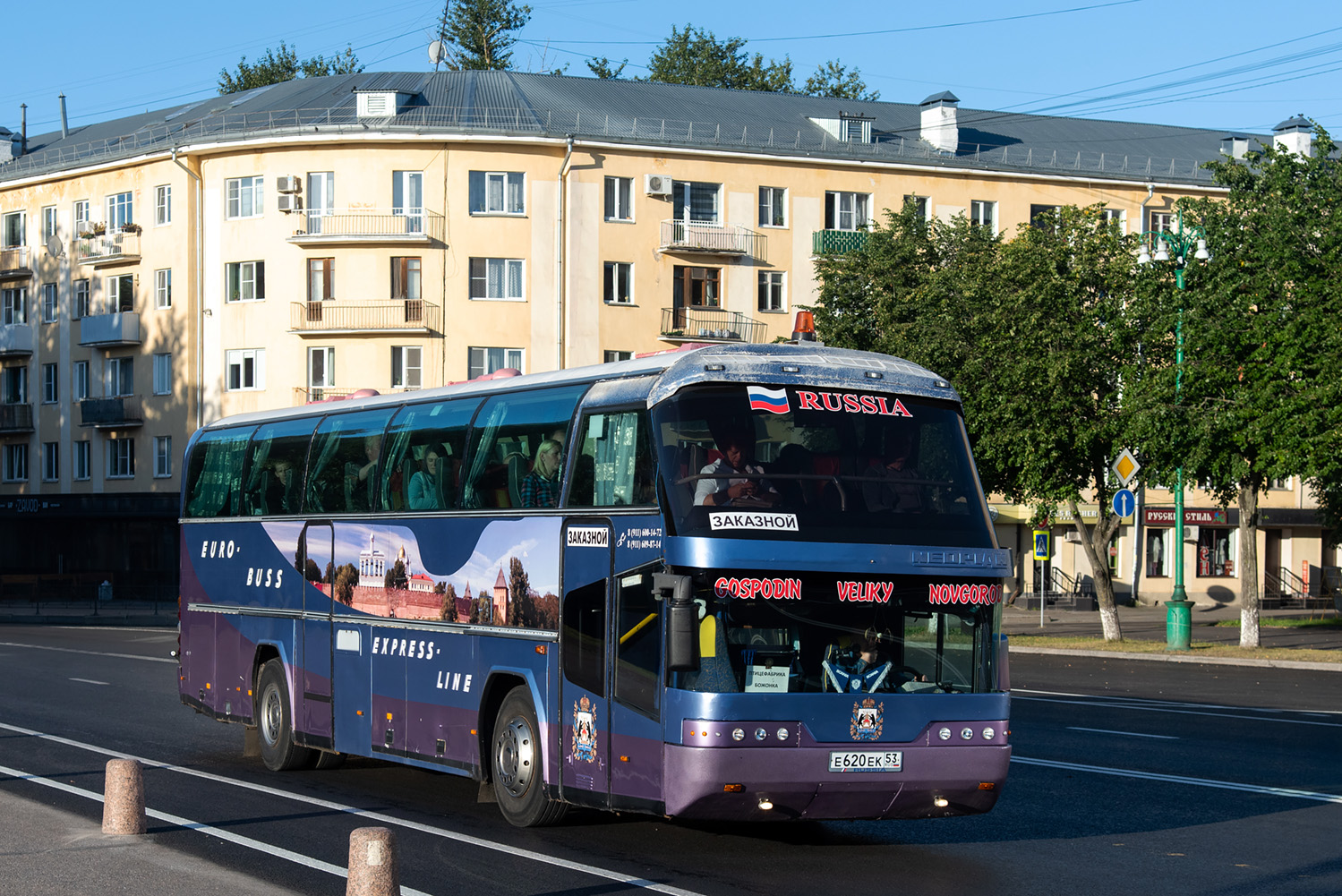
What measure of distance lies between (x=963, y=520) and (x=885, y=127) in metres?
55.3

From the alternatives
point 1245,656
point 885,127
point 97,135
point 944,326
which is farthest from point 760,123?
point 1245,656

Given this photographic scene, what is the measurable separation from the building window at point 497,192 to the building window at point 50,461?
21875 mm

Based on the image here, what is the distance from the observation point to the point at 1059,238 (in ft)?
117

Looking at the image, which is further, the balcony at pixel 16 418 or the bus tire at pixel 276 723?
the balcony at pixel 16 418

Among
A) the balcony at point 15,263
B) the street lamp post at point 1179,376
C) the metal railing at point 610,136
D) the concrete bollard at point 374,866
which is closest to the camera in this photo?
the concrete bollard at point 374,866

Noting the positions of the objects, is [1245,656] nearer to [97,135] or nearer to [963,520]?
[963,520]

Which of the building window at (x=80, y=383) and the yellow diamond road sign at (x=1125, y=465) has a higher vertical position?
the building window at (x=80, y=383)

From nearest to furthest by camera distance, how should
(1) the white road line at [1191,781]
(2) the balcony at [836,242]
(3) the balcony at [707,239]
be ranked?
A: 1. (1) the white road line at [1191,781]
2. (3) the balcony at [707,239]
3. (2) the balcony at [836,242]

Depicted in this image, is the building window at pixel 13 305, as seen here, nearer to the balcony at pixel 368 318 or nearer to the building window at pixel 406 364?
the balcony at pixel 368 318

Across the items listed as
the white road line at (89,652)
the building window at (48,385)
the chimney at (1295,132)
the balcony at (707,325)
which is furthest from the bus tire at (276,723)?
the chimney at (1295,132)

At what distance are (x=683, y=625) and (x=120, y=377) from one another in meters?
56.3

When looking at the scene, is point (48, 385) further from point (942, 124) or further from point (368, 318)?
point (942, 124)

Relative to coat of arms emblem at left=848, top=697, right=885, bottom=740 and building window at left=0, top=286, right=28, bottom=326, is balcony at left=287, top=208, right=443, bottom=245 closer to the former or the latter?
building window at left=0, top=286, right=28, bottom=326

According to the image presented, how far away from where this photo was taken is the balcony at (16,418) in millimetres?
63812
